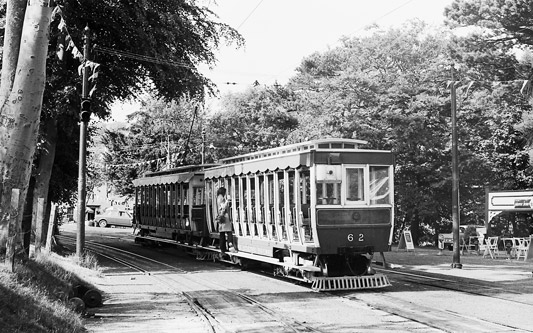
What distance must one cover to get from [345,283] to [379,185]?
232cm

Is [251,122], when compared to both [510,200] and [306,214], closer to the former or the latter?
[510,200]

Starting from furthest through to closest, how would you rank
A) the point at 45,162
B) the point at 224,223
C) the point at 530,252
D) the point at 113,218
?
the point at 113,218 < the point at 530,252 < the point at 45,162 < the point at 224,223

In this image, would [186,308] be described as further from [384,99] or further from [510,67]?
[510,67]

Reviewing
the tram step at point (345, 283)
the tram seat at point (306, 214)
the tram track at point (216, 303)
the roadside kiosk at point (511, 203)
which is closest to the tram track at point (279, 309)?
the tram track at point (216, 303)

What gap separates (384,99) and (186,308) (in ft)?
67.5

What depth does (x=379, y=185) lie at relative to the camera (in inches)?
539

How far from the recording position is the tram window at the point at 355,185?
44.0 feet

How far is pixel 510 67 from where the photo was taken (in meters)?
28.8

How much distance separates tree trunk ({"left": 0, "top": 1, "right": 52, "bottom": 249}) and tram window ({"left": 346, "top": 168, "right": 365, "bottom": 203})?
260 inches

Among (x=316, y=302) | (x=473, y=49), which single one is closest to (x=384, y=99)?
(x=473, y=49)

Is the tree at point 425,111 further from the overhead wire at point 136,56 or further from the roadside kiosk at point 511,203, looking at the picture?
the overhead wire at point 136,56

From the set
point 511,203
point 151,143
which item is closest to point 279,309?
point 511,203

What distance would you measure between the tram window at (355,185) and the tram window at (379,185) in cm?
24

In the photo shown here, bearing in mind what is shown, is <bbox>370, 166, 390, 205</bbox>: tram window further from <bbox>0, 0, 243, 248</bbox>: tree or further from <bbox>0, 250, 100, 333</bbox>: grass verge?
<bbox>0, 0, 243, 248</bbox>: tree
